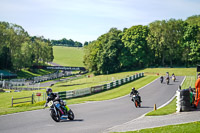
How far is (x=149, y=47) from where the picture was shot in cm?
8456

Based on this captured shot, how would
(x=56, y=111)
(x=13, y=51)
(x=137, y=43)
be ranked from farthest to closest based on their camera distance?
(x=13, y=51), (x=137, y=43), (x=56, y=111)

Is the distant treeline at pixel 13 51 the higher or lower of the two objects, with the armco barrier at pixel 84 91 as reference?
higher

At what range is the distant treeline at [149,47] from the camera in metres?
81.9

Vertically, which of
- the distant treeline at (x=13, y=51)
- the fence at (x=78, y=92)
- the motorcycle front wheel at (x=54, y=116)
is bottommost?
the fence at (x=78, y=92)

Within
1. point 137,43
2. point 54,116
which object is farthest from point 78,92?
point 137,43

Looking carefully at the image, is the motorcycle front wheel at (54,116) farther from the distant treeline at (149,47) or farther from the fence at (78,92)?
the distant treeline at (149,47)

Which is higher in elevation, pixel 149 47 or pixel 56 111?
pixel 149 47

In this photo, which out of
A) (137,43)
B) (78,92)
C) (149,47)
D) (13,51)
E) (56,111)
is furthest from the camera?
(13,51)

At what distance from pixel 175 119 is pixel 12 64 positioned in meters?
92.0

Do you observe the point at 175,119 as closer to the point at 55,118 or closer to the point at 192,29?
the point at 55,118

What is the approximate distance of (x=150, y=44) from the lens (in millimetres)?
84500

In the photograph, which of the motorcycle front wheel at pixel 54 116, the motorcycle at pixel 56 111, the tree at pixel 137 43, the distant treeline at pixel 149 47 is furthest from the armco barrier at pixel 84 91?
the distant treeline at pixel 149 47

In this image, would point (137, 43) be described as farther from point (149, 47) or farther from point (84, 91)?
point (84, 91)

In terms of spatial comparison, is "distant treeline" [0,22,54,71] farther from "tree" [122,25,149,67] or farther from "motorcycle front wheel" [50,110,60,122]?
"motorcycle front wheel" [50,110,60,122]
